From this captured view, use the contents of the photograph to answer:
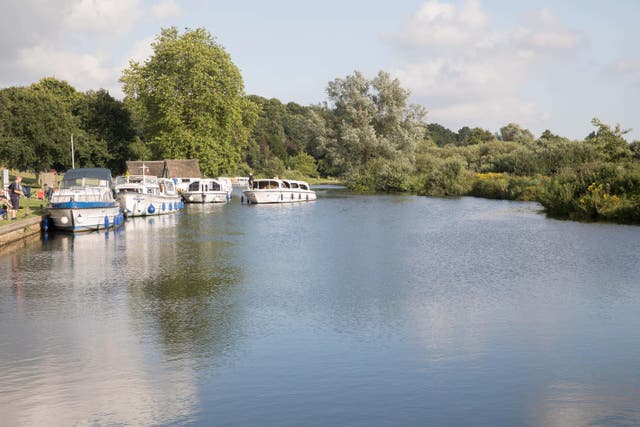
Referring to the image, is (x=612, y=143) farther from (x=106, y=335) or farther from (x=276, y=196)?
(x=106, y=335)

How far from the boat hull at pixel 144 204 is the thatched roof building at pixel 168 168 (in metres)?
21.2

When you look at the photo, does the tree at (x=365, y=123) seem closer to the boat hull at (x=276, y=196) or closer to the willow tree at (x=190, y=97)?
the willow tree at (x=190, y=97)

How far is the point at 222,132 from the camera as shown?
77750mm

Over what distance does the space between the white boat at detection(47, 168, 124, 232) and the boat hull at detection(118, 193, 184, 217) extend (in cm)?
566

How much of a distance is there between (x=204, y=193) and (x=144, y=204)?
16514 mm

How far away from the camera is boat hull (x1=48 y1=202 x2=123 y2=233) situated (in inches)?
1220

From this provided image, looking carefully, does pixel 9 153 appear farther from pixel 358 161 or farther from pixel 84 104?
pixel 358 161

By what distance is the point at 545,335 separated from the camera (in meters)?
11.9

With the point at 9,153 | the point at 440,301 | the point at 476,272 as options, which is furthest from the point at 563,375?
the point at 9,153

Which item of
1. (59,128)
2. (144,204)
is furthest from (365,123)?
(144,204)

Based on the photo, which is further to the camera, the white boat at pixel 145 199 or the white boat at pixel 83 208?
the white boat at pixel 145 199

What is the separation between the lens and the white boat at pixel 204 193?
5959cm

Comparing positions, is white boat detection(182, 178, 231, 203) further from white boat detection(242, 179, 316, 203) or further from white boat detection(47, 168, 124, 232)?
white boat detection(47, 168, 124, 232)

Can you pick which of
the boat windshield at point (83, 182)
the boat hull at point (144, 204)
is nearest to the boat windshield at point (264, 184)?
the boat hull at point (144, 204)
